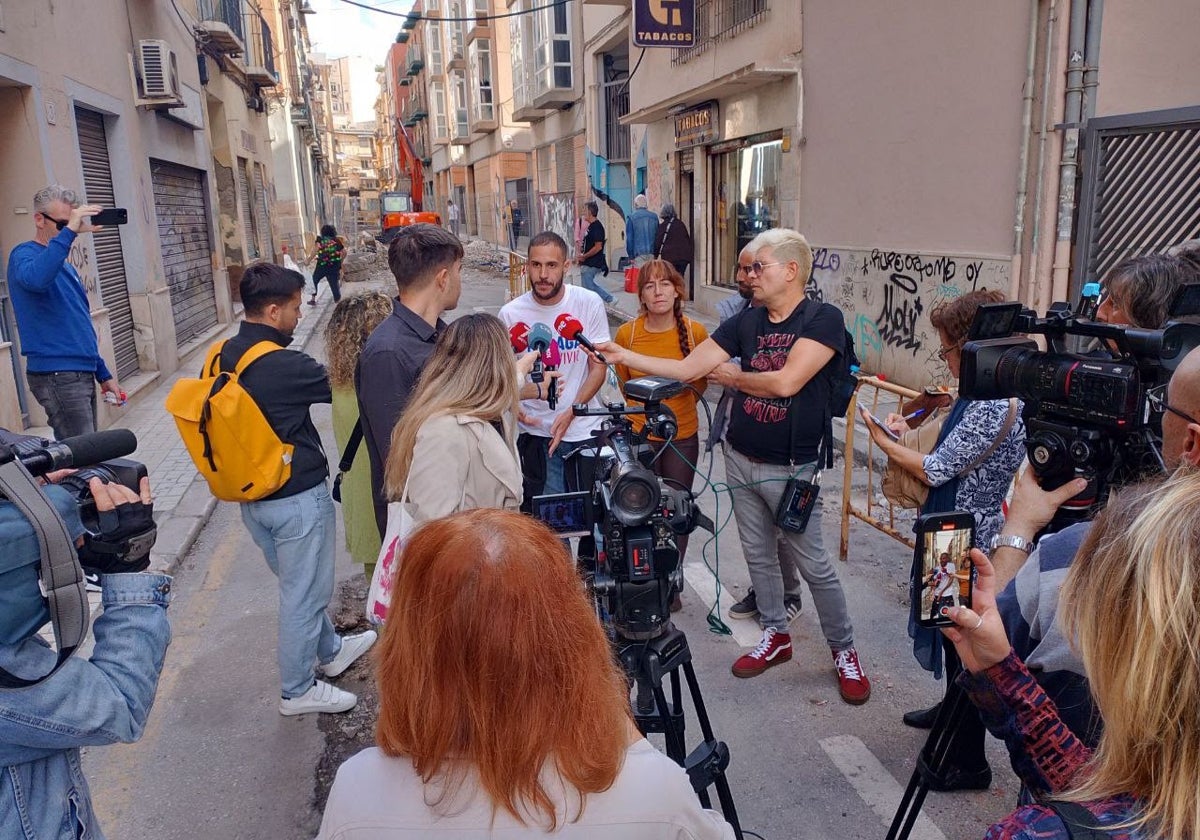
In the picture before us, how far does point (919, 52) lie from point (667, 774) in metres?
8.28

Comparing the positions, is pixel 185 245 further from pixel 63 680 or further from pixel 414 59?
pixel 414 59

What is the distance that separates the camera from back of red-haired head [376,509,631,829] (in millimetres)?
1138

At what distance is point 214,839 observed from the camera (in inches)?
105

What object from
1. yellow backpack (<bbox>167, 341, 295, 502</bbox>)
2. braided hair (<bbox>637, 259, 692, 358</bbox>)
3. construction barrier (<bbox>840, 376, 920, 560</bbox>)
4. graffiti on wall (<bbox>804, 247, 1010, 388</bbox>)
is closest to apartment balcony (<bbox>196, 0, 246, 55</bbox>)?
graffiti on wall (<bbox>804, 247, 1010, 388</bbox>)

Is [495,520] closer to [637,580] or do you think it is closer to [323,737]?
[637,580]

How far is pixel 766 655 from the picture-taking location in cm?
357

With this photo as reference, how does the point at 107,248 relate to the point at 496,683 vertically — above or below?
above

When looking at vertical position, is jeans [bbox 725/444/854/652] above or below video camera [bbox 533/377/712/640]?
below

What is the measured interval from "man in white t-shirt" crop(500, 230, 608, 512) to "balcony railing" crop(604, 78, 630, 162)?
16.3 m

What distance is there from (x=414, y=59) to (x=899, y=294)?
5195 centimetres

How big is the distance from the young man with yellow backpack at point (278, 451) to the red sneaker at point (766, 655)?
1642mm

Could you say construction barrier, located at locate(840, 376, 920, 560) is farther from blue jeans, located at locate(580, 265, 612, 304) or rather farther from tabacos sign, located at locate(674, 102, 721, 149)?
blue jeans, located at locate(580, 265, 612, 304)

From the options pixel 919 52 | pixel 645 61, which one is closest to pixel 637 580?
pixel 919 52

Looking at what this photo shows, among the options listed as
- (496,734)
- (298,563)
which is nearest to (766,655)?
(298,563)
